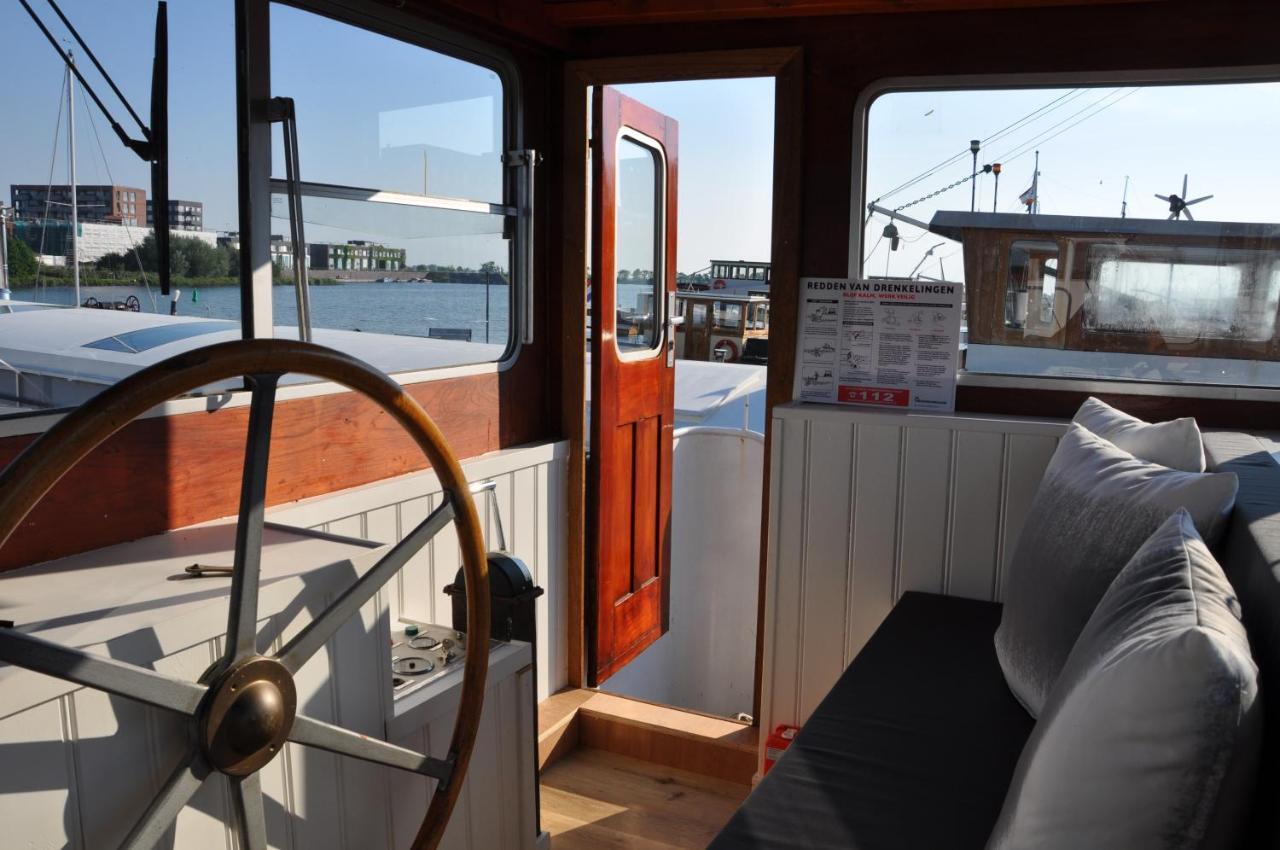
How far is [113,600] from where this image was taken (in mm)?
1319

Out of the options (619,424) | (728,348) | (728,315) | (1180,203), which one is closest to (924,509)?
(1180,203)

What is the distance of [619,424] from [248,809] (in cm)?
203

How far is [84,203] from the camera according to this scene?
162 centimetres

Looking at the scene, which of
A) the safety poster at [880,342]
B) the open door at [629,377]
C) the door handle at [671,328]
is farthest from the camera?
the door handle at [671,328]

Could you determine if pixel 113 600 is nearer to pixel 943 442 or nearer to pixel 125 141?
pixel 125 141

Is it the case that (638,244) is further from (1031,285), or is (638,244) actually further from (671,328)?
(1031,285)

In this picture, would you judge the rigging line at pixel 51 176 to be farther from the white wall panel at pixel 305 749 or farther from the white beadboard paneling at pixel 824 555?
the white beadboard paneling at pixel 824 555

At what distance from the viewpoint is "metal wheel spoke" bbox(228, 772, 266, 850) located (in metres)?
1.13

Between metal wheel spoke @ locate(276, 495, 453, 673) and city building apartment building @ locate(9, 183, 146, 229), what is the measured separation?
79cm

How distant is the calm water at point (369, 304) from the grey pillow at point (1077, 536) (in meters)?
1.39

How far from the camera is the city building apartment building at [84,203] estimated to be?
5.05 ft

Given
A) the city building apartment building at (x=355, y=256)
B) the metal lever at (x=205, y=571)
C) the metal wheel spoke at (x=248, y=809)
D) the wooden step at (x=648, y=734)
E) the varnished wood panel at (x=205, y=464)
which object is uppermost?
the city building apartment building at (x=355, y=256)

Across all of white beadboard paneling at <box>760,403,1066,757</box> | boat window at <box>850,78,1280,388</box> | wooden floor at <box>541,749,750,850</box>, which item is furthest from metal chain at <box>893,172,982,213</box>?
wooden floor at <box>541,749,750,850</box>

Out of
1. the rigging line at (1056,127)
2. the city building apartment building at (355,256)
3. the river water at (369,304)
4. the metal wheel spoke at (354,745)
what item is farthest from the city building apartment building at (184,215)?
the rigging line at (1056,127)
